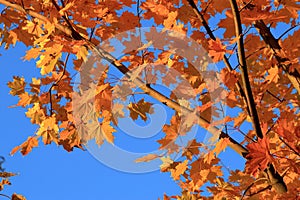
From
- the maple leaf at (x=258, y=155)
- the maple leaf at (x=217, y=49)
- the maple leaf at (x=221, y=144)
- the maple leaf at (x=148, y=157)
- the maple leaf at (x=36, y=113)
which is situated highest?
the maple leaf at (x=36, y=113)

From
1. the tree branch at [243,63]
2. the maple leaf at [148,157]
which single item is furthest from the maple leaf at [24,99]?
the tree branch at [243,63]

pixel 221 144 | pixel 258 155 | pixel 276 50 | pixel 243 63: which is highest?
pixel 276 50

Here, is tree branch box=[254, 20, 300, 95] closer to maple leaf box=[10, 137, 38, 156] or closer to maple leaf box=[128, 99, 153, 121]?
maple leaf box=[128, 99, 153, 121]

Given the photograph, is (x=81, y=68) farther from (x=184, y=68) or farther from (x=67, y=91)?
(x=184, y=68)

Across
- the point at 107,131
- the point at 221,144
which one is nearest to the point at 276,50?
the point at 221,144

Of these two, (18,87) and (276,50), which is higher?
(18,87)

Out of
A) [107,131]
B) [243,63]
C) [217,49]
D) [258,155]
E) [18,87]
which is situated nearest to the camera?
[258,155]

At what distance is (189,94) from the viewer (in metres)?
3.49

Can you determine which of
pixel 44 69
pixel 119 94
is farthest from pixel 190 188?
pixel 44 69

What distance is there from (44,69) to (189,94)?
121cm

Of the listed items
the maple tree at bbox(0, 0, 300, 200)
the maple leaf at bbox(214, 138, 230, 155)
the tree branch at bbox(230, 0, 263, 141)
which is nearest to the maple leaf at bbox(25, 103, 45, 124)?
the maple tree at bbox(0, 0, 300, 200)

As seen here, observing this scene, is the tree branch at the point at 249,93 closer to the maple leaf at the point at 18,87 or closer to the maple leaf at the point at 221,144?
the maple leaf at the point at 221,144

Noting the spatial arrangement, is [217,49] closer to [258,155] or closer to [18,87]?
[258,155]

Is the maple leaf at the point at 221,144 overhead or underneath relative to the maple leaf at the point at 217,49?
underneath
